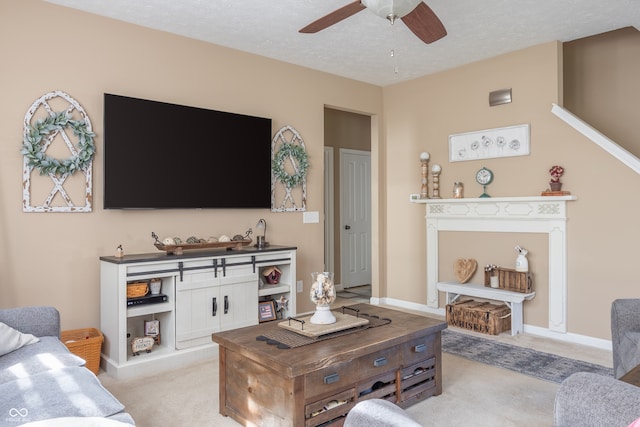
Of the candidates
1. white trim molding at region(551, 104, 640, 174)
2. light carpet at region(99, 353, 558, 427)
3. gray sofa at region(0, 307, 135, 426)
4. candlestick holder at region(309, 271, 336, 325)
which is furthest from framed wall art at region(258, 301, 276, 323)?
white trim molding at region(551, 104, 640, 174)

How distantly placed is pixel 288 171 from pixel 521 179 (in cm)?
231

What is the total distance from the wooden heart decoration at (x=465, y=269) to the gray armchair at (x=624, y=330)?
2.06 m

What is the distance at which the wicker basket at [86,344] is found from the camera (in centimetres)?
310

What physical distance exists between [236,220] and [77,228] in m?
1.37

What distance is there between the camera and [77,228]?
3420 millimetres

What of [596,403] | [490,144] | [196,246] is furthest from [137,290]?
[490,144]

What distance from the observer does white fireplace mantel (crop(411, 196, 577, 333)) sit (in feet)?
13.4

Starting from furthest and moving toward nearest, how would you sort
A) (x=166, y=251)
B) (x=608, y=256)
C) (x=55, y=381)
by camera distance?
(x=608, y=256), (x=166, y=251), (x=55, y=381)

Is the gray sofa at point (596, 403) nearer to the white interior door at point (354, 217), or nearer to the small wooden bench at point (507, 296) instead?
the small wooden bench at point (507, 296)

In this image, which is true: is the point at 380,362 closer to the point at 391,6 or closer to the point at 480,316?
the point at 391,6

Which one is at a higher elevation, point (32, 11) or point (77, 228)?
point (32, 11)

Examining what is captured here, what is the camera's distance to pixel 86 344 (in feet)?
10.3

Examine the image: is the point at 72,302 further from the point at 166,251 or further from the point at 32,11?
the point at 32,11

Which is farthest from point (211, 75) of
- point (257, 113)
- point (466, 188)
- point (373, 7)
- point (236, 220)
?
point (466, 188)
